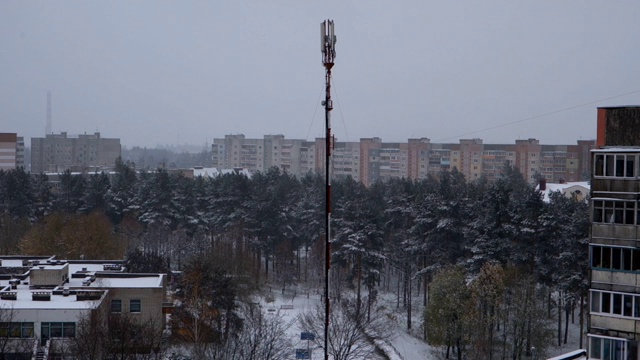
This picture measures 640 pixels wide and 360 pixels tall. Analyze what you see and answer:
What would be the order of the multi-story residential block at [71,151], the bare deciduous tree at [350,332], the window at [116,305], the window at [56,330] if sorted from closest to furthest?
1. the bare deciduous tree at [350,332]
2. the window at [56,330]
3. the window at [116,305]
4. the multi-story residential block at [71,151]

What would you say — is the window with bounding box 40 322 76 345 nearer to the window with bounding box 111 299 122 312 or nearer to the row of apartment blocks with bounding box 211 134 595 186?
the window with bounding box 111 299 122 312

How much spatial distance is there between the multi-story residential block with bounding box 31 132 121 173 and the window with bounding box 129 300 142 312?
242 feet

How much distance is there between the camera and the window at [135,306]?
19.0 m

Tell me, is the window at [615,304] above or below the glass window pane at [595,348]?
above

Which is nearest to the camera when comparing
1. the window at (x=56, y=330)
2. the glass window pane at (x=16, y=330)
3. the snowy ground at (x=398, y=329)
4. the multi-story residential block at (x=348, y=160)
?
the glass window pane at (x=16, y=330)

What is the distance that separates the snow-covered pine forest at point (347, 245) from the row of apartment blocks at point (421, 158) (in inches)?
1129

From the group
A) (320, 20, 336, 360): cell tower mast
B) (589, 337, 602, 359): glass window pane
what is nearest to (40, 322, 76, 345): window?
(320, 20, 336, 360): cell tower mast

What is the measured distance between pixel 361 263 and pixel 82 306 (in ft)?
35.2

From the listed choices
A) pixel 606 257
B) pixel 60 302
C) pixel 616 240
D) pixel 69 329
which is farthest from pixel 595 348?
pixel 60 302

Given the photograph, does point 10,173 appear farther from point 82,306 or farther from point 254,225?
point 82,306

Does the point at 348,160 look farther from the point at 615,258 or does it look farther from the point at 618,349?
the point at 618,349

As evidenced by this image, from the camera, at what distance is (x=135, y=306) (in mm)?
19062

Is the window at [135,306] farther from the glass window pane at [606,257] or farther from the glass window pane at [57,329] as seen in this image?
the glass window pane at [606,257]

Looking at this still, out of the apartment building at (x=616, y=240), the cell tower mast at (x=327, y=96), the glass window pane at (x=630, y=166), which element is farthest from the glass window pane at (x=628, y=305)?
the cell tower mast at (x=327, y=96)
